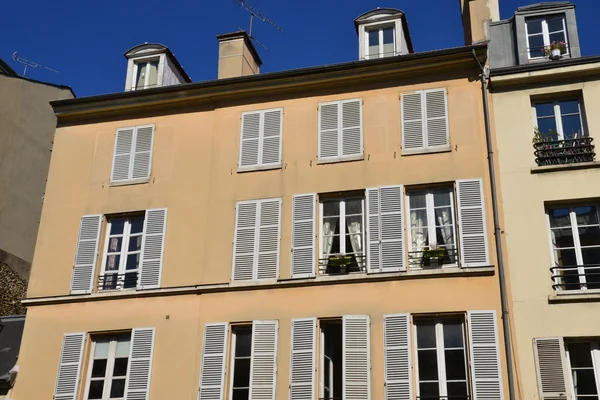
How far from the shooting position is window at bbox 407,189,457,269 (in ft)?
47.3

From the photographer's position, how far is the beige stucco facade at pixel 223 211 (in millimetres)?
14328

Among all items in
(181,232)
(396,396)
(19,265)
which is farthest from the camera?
(19,265)

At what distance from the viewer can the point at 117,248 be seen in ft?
54.0

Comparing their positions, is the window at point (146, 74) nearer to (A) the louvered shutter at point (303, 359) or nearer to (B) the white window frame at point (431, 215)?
(B) the white window frame at point (431, 215)

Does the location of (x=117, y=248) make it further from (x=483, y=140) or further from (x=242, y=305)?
(x=483, y=140)

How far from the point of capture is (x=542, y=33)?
54.0ft

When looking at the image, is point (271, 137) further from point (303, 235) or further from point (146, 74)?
point (146, 74)

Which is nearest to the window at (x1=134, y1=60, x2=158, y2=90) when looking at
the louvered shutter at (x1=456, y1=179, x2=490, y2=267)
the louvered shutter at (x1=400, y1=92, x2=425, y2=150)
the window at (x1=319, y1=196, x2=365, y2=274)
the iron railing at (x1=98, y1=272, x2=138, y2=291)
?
the iron railing at (x1=98, y1=272, x2=138, y2=291)

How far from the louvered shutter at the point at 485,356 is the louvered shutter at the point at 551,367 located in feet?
2.11

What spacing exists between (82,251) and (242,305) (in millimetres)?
3803

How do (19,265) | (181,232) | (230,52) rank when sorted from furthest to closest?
(19,265)
(230,52)
(181,232)

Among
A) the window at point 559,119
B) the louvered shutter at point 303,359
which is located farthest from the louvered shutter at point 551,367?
the window at point 559,119

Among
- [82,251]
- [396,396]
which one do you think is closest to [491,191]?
[396,396]

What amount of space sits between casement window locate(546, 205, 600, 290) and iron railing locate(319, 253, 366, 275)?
3433 millimetres
